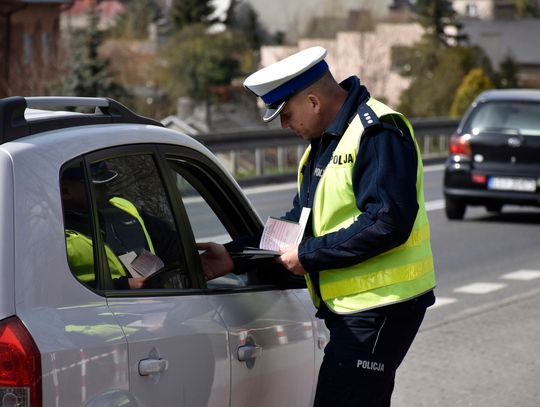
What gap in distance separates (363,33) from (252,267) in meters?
80.7

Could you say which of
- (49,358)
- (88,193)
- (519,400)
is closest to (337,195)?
(88,193)

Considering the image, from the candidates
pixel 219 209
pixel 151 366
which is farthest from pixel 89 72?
pixel 151 366

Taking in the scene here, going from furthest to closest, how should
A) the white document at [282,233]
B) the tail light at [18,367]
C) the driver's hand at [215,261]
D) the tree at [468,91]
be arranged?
the tree at [468,91] → the driver's hand at [215,261] → the white document at [282,233] → the tail light at [18,367]

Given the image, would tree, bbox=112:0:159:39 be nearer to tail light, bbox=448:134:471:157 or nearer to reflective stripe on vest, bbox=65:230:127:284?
tail light, bbox=448:134:471:157

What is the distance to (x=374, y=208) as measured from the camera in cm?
421

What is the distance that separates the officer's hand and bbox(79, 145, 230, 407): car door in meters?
0.28

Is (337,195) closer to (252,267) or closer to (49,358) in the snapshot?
(252,267)

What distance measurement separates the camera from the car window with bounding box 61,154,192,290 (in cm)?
372

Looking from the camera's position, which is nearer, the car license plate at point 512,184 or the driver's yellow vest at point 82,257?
the driver's yellow vest at point 82,257

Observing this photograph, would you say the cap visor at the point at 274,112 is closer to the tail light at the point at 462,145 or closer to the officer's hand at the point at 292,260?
the officer's hand at the point at 292,260

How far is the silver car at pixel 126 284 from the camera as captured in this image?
343 cm

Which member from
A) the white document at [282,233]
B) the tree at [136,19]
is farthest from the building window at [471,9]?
the white document at [282,233]

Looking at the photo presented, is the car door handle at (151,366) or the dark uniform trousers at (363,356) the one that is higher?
the car door handle at (151,366)

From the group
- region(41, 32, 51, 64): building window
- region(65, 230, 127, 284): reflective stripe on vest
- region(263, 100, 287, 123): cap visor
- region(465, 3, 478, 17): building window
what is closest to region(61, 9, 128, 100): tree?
region(41, 32, 51, 64): building window
